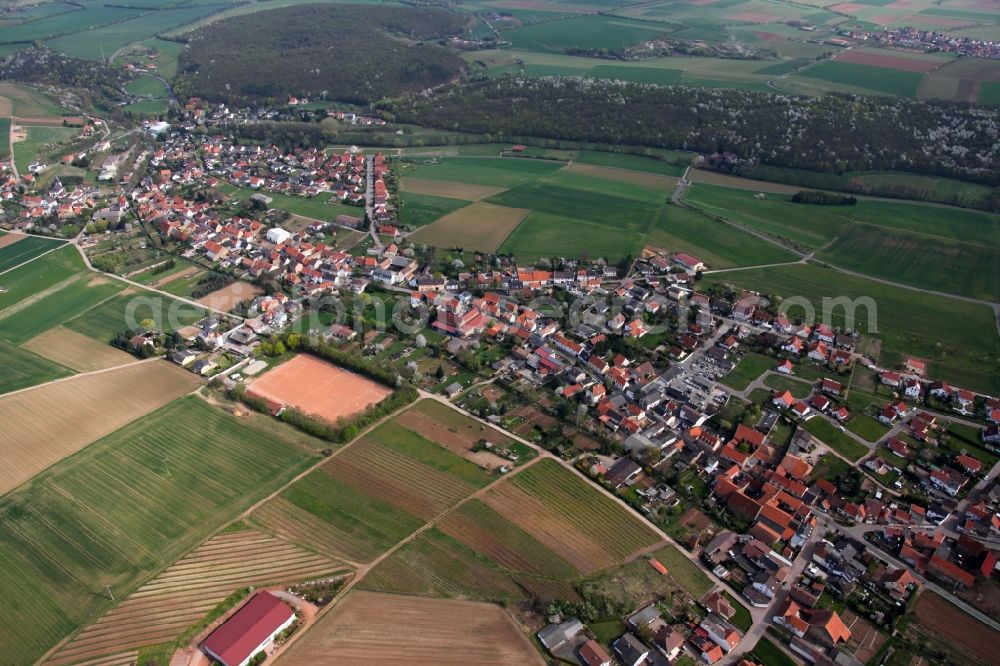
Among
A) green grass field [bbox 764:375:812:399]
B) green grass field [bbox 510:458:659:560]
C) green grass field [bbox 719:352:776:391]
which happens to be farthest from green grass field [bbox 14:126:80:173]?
green grass field [bbox 764:375:812:399]

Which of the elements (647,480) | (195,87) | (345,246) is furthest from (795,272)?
(195,87)

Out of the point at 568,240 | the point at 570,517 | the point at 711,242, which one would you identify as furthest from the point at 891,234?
the point at 570,517

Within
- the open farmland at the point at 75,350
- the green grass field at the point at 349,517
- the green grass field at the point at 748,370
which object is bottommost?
A: the open farmland at the point at 75,350

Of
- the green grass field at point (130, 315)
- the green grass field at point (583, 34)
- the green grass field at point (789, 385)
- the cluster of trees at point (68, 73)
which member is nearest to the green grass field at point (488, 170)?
the green grass field at point (130, 315)

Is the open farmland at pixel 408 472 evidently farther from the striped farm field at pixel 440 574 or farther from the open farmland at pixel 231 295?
the open farmland at pixel 231 295

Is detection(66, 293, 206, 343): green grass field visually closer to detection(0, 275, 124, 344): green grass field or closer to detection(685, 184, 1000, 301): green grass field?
detection(0, 275, 124, 344): green grass field

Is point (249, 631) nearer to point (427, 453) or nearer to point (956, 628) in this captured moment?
point (427, 453)
